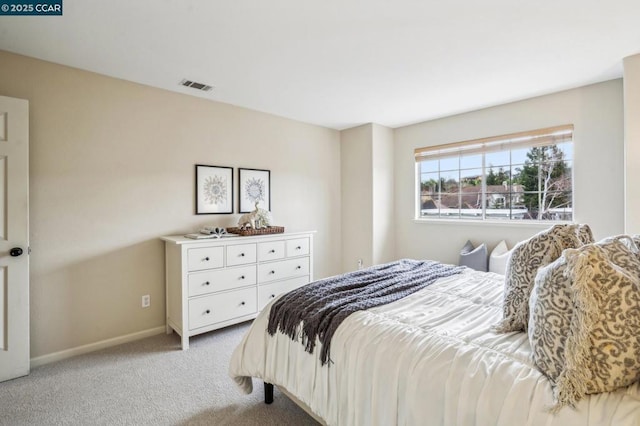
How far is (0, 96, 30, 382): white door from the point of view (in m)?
2.17

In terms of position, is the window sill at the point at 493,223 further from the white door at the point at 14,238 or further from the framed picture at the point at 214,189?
the white door at the point at 14,238

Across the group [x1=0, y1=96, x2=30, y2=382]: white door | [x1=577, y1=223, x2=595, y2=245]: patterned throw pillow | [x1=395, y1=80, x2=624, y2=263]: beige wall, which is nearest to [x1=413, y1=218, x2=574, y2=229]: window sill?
[x1=395, y1=80, x2=624, y2=263]: beige wall

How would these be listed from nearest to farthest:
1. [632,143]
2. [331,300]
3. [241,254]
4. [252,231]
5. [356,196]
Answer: [331,300], [632,143], [241,254], [252,231], [356,196]

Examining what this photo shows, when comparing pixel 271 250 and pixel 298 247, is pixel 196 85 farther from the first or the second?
pixel 298 247

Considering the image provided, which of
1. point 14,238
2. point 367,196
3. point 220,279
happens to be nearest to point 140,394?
point 220,279

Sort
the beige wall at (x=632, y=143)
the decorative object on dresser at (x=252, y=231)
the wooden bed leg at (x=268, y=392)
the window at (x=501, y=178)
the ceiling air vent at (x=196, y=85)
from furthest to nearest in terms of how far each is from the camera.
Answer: the window at (x=501, y=178) < the decorative object on dresser at (x=252, y=231) < the ceiling air vent at (x=196, y=85) < the beige wall at (x=632, y=143) < the wooden bed leg at (x=268, y=392)

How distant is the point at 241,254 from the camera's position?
302cm

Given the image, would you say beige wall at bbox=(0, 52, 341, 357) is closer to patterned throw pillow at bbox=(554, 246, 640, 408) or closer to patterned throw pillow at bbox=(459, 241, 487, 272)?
patterned throw pillow at bbox=(459, 241, 487, 272)

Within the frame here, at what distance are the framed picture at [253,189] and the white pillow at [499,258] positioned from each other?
2674mm

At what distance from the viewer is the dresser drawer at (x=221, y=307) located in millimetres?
2734

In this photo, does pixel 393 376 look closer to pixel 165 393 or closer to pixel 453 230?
pixel 165 393

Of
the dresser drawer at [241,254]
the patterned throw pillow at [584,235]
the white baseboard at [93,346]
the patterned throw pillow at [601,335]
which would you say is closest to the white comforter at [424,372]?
the patterned throw pillow at [601,335]

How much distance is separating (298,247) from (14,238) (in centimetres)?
238

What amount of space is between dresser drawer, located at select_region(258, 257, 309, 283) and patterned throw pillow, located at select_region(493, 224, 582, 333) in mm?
2306
